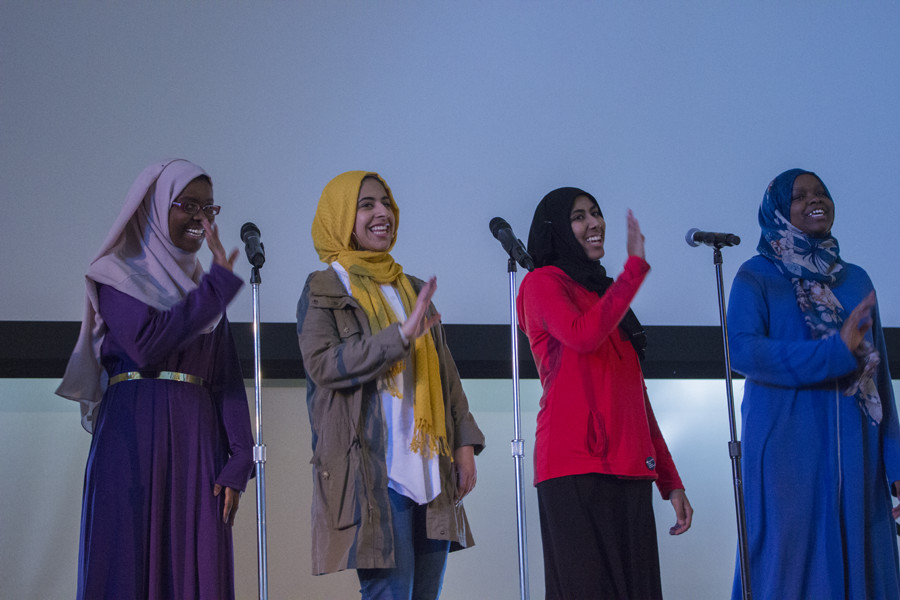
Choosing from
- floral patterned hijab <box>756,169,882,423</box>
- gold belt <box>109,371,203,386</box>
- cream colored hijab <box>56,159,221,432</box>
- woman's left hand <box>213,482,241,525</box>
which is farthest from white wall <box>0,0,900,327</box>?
woman's left hand <box>213,482,241,525</box>

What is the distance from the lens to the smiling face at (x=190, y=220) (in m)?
2.68

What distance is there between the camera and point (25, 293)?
11.8ft

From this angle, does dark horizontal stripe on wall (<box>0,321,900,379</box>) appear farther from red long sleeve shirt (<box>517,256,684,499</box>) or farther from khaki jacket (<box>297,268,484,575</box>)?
khaki jacket (<box>297,268,484,575</box>)

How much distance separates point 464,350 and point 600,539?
4.21 feet

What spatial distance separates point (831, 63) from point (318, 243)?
2.58 metres

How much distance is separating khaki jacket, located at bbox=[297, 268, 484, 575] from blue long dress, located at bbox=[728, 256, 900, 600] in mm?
913

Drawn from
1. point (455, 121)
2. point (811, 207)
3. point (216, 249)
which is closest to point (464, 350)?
point (455, 121)

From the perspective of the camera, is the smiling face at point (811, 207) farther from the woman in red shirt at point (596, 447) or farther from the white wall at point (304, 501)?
the white wall at point (304, 501)

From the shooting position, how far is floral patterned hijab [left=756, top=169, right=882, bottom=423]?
295 centimetres

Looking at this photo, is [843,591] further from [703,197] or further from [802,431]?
[703,197]

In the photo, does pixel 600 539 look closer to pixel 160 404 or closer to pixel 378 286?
pixel 378 286

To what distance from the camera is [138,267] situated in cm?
264

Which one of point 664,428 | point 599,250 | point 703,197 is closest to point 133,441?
point 599,250

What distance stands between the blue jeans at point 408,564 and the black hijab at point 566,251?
32.2 inches
